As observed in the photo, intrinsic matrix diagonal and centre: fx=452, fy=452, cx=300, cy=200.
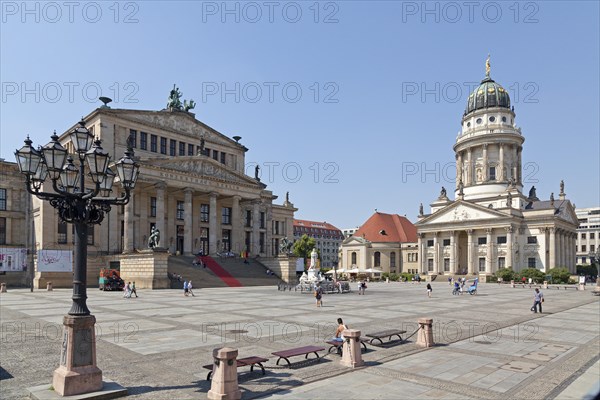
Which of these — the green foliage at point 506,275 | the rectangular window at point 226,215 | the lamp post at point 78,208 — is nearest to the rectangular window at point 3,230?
the rectangular window at point 226,215

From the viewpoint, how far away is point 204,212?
219 feet

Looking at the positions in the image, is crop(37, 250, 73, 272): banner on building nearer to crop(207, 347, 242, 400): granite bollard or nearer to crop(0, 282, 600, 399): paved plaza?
crop(0, 282, 600, 399): paved plaza

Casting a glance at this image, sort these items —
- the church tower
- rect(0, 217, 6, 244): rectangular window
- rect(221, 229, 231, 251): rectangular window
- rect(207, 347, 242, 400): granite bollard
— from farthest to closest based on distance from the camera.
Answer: the church tower, rect(221, 229, 231, 251): rectangular window, rect(0, 217, 6, 244): rectangular window, rect(207, 347, 242, 400): granite bollard

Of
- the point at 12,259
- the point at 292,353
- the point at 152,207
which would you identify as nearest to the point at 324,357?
the point at 292,353

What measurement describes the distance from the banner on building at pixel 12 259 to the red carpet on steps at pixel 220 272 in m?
21.0

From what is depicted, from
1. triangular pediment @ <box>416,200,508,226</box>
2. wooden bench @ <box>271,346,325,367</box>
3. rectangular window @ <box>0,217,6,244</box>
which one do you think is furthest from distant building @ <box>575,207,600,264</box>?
wooden bench @ <box>271,346,325,367</box>

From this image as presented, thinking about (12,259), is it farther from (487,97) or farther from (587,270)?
(587,270)

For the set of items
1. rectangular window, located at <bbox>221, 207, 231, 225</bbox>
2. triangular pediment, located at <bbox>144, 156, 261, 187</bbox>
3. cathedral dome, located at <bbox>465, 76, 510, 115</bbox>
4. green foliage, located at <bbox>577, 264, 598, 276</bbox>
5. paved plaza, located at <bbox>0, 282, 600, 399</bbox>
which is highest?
cathedral dome, located at <bbox>465, 76, 510, 115</bbox>

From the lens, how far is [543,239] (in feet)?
273

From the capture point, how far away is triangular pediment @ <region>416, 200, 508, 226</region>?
86656 mm

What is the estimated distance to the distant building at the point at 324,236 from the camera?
176500mm

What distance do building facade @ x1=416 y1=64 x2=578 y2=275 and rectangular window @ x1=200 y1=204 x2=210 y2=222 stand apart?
50447 millimetres

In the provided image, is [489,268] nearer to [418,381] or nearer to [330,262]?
[418,381]

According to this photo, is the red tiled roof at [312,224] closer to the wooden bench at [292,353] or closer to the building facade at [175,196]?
the building facade at [175,196]
